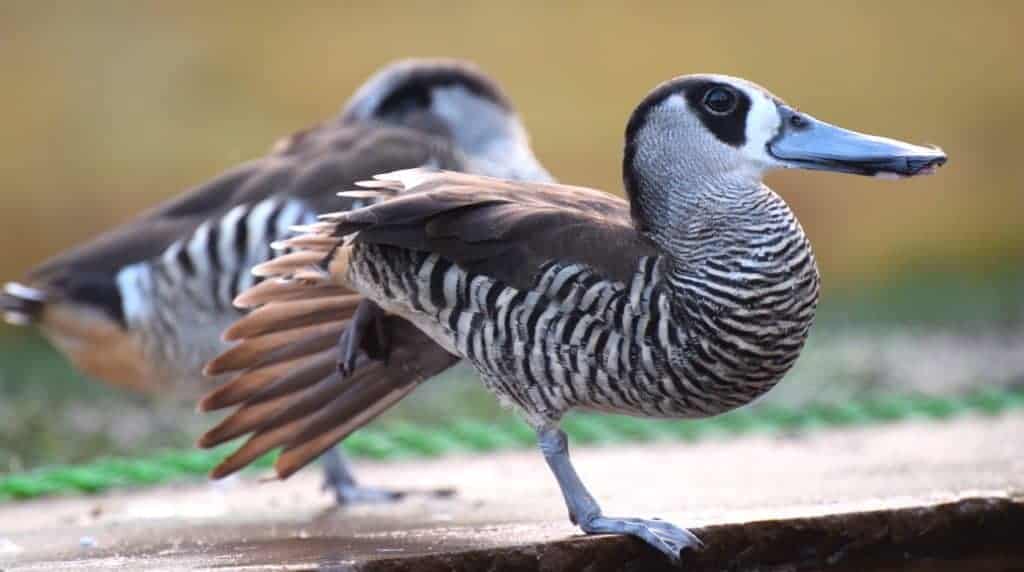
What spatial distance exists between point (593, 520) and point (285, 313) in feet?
3.20

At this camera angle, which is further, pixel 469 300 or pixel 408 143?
pixel 408 143

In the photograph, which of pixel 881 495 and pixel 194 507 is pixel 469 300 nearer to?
pixel 881 495

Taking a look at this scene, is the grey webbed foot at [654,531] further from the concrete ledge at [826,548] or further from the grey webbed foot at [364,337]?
the grey webbed foot at [364,337]

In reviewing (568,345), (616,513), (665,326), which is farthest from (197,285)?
(665,326)

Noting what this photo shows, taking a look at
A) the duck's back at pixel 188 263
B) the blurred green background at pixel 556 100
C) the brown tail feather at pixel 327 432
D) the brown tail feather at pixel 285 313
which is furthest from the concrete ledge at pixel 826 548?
the blurred green background at pixel 556 100

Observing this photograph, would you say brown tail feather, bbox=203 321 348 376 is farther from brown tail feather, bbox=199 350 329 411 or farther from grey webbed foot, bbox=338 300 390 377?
grey webbed foot, bbox=338 300 390 377

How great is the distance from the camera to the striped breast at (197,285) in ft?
14.8

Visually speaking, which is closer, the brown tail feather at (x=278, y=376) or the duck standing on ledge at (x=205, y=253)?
the brown tail feather at (x=278, y=376)

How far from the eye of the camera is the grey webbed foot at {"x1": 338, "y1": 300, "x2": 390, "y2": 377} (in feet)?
11.7

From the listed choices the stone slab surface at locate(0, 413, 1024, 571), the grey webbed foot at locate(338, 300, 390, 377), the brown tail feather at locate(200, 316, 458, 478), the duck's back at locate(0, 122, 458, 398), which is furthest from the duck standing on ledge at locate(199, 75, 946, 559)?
the duck's back at locate(0, 122, 458, 398)

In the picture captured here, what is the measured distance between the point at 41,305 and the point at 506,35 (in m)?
3.17

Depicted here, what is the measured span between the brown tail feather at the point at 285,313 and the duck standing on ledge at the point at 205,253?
636mm

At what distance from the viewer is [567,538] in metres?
3.05

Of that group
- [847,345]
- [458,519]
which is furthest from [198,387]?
[847,345]
